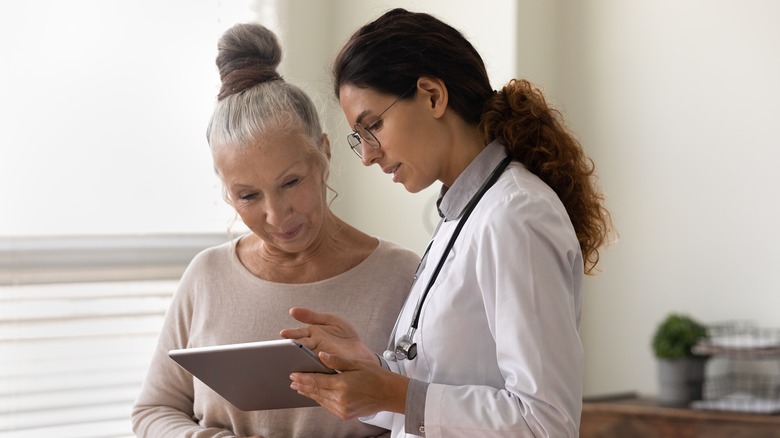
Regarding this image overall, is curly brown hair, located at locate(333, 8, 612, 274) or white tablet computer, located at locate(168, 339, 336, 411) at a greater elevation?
curly brown hair, located at locate(333, 8, 612, 274)

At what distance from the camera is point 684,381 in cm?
352

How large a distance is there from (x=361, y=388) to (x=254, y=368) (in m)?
0.26

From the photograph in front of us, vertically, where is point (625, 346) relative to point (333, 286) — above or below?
below

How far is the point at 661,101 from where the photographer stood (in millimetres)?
3885

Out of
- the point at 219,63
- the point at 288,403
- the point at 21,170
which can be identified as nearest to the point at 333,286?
the point at 288,403

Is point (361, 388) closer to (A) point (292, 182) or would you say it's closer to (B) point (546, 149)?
(B) point (546, 149)

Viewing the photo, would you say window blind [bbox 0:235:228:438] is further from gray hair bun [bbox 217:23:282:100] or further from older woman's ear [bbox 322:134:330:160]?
older woman's ear [bbox 322:134:330:160]

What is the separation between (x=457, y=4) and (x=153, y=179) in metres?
1.49

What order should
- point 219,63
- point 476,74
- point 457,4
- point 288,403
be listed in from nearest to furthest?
1. point 476,74
2. point 288,403
3. point 219,63
4. point 457,4

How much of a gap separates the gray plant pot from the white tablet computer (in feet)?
7.22

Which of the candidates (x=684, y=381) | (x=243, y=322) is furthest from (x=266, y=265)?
(x=684, y=381)

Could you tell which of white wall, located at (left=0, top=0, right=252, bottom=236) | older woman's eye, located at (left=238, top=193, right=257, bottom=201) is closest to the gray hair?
older woman's eye, located at (left=238, top=193, right=257, bottom=201)

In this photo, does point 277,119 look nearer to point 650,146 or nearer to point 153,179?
point 153,179

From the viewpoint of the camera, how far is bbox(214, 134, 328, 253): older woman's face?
1939mm
